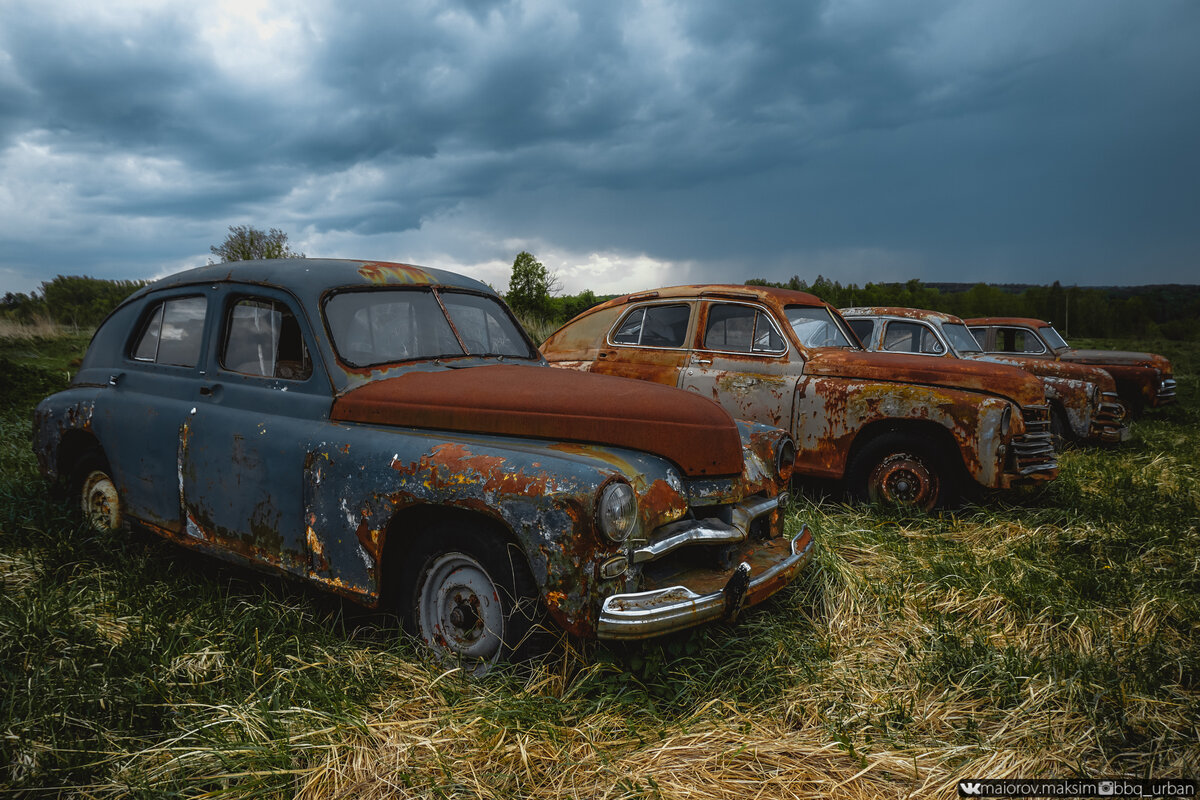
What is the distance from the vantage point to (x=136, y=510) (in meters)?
3.85

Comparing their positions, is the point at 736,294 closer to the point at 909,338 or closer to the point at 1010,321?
the point at 909,338

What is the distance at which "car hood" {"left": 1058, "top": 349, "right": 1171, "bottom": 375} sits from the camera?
1028 centimetres

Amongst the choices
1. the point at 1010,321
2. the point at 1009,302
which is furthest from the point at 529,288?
the point at 1009,302

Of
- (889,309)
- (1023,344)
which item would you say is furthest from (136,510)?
(1023,344)

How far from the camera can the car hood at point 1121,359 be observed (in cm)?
1028

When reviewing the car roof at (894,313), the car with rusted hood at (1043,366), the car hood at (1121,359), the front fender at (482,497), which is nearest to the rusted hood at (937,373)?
the car with rusted hood at (1043,366)

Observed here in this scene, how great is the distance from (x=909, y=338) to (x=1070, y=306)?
32.0 m

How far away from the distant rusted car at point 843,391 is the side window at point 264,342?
3.09 meters

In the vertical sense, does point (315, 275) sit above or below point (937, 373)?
above

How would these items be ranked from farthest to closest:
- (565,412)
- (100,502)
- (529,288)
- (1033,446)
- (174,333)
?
(529,288)
(1033,446)
(100,502)
(174,333)
(565,412)

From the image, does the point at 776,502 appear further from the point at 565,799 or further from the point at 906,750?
the point at 565,799

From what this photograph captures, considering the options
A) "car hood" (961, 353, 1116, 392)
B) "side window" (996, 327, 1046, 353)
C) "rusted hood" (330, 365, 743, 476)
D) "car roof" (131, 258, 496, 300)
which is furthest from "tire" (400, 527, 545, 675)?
"side window" (996, 327, 1046, 353)

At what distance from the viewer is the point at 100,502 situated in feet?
13.9

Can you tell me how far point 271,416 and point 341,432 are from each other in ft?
1.63
